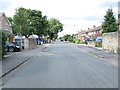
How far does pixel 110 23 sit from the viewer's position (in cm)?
3609

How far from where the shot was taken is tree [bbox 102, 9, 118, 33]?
117ft

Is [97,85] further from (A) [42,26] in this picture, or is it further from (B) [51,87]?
(A) [42,26]

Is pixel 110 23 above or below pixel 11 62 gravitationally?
above

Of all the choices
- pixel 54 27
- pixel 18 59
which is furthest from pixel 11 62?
pixel 54 27

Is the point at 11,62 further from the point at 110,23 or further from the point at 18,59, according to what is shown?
the point at 110,23

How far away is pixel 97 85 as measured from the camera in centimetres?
536

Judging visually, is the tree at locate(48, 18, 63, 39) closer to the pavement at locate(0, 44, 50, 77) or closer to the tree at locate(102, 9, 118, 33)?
the tree at locate(102, 9, 118, 33)

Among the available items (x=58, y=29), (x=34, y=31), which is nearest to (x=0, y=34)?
(x=34, y=31)

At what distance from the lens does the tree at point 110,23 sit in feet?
117

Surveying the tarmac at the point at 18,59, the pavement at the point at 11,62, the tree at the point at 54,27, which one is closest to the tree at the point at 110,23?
the tarmac at the point at 18,59

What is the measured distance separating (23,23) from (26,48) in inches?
175

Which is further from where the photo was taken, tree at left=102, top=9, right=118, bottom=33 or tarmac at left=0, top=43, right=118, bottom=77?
tree at left=102, top=9, right=118, bottom=33

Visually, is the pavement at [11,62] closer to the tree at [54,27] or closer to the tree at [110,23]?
the tree at [110,23]

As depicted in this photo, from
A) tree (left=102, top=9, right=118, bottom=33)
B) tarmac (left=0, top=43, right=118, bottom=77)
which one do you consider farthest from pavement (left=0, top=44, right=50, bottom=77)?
tree (left=102, top=9, right=118, bottom=33)
